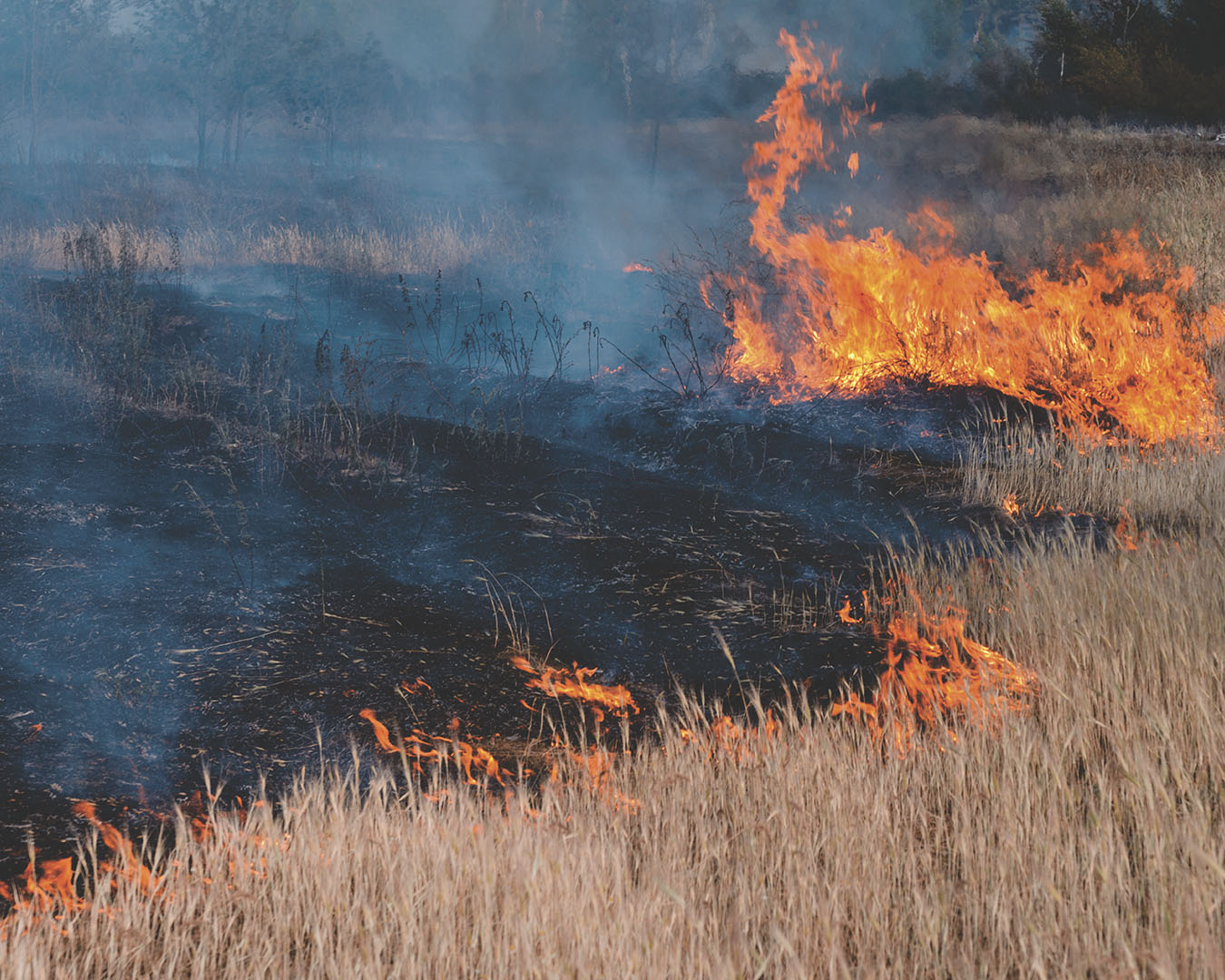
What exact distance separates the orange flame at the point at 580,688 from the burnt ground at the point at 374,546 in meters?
0.08

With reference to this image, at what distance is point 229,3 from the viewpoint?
2584 cm

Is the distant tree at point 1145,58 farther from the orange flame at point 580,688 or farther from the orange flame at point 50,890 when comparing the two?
the orange flame at point 50,890

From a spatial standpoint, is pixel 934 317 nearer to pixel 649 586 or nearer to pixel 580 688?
pixel 649 586

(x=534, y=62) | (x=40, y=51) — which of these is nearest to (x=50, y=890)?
(x=534, y=62)

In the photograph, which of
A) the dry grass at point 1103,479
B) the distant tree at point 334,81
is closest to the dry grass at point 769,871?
the dry grass at point 1103,479

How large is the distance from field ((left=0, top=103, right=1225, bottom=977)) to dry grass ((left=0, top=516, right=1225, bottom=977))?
0.02 metres

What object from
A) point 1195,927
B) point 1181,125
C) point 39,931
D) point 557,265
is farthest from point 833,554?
point 1181,125

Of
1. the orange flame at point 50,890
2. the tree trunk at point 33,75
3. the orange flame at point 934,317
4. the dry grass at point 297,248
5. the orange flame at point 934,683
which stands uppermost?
the tree trunk at point 33,75

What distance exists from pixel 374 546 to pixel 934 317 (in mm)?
5537

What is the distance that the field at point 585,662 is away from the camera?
8.80ft

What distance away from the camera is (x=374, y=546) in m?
6.13

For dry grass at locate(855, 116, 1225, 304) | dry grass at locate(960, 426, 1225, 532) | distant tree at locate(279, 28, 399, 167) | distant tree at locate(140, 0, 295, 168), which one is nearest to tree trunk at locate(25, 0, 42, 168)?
distant tree at locate(140, 0, 295, 168)

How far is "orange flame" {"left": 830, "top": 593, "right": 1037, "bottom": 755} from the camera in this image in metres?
3.81

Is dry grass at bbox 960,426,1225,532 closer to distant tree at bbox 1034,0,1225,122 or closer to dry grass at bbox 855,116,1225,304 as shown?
dry grass at bbox 855,116,1225,304
